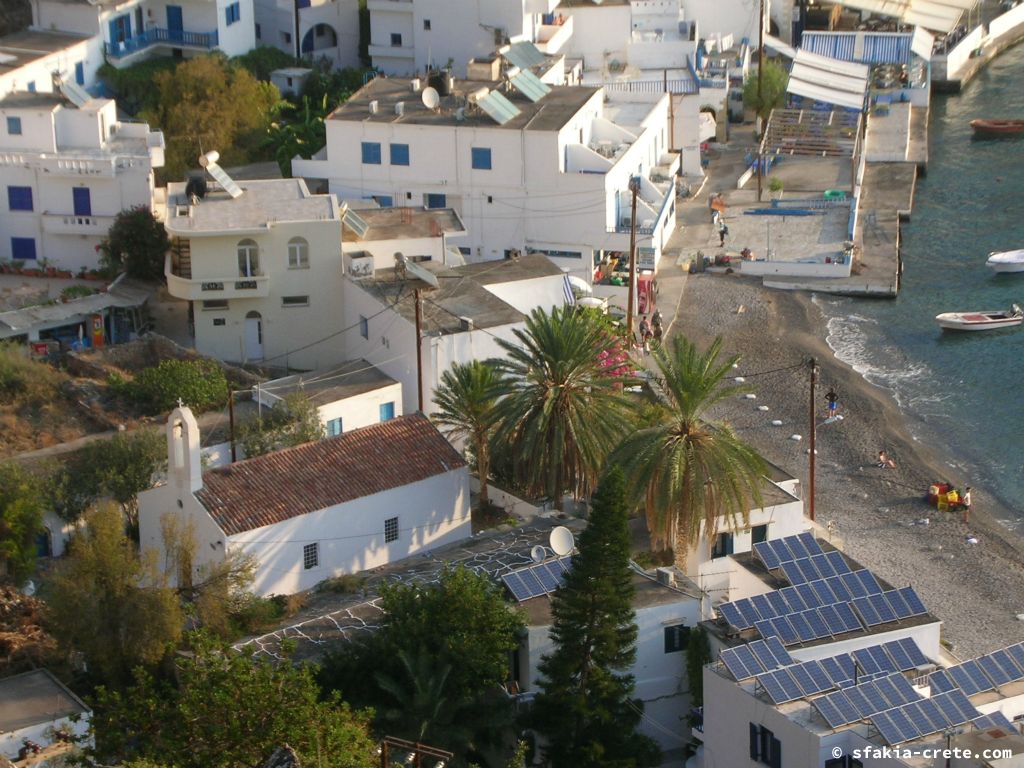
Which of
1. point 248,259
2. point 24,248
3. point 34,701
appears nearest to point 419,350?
point 248,259

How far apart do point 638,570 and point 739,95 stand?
4734 centimetres

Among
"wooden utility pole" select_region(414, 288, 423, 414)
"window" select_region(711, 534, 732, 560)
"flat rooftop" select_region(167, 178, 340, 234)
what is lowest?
"window" select_region(711, 534, 732, 560)

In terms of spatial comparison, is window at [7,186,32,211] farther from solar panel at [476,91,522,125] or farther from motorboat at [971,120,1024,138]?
motorboat at [971,120,1024,138]

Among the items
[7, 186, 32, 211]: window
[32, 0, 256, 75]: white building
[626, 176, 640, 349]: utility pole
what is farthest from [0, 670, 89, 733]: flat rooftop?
[32, 0, 256, 75]: white building

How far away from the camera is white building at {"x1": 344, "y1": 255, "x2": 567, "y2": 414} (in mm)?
60812

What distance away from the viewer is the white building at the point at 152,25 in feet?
266

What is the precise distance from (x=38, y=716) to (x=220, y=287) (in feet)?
66.1

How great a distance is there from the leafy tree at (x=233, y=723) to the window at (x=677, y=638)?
26.9ft

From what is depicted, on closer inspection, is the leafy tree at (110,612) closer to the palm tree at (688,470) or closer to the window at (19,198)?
the palm tree at (688,470)

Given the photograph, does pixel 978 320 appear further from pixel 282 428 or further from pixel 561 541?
pixel 561 541

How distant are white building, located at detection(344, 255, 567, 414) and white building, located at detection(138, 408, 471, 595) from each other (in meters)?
4.19

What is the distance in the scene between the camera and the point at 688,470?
172 feet

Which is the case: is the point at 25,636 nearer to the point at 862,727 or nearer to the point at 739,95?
the point at 862,727

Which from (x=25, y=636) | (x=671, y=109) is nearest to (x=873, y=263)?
(x=671, y=109)
